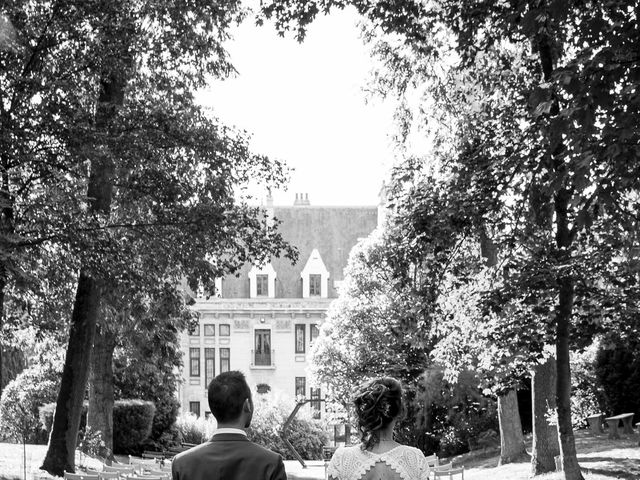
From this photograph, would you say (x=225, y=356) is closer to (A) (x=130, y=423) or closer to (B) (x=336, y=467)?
(A) (x=130, y=423)

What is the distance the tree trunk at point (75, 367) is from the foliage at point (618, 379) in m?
14.3

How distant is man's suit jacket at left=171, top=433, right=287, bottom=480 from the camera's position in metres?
4.59

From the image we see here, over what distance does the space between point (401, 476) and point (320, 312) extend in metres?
70.6

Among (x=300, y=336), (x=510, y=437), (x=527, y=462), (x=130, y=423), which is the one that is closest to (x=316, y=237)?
(x=300, y=336)

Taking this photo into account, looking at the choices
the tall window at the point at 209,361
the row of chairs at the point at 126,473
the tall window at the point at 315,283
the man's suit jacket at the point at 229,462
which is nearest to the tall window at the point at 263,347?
the tall window at the point at 209,361

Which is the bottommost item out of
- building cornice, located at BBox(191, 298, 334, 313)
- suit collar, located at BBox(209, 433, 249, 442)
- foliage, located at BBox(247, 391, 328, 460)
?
suit collar, located at BBox(209, 433, 249, 442)

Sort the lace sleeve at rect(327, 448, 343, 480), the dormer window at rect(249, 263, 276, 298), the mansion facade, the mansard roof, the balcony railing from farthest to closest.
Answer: the mansard roof → the dormer window at rect(249, 263, 276, 298) → the balcony railing → the mansion facade → the lace sleeve at rect(327, 448, 343, 480)

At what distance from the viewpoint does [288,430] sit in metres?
44.6

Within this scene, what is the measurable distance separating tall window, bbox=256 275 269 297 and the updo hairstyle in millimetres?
70713

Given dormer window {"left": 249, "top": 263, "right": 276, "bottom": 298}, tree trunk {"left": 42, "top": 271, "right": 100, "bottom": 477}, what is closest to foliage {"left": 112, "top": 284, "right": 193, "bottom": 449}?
tree trunk {"left": 42, "top": 271, "right": 100, "bottom": 477}

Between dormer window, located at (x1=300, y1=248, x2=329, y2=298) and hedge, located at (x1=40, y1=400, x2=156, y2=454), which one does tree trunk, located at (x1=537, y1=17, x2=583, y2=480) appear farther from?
dormer window, located at (x1=300, y1=248, x2=329, y2=298)

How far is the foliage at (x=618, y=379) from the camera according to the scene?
28625 millimetres

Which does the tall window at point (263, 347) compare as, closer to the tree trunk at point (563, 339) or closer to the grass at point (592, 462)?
the grass at point (592, 462)

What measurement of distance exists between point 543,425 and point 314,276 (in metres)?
54.3
